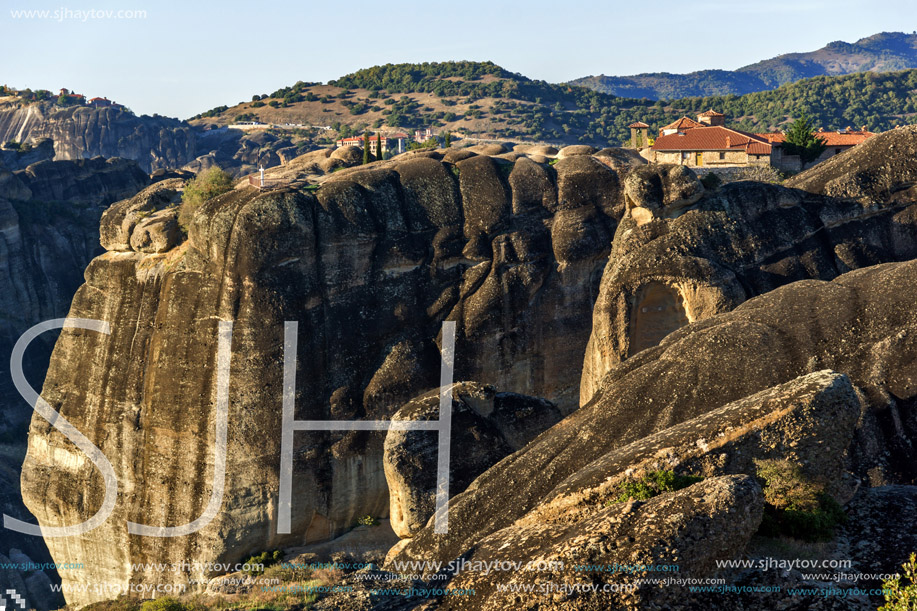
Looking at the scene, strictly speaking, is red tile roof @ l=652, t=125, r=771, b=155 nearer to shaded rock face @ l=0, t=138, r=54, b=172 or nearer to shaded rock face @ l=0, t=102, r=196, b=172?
shaded rock face @ l=0, t=138, r=54, b=172

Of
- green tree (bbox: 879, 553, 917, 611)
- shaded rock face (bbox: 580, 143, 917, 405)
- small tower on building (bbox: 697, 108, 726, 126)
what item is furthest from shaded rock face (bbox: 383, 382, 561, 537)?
small tower on building (bbox: 697, 108, 726, 126)

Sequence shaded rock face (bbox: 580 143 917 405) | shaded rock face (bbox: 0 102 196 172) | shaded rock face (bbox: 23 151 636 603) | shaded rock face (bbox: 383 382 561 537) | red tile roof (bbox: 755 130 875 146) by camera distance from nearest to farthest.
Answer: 1. shaded rock face (bbox: 383 382 561 537)
2. shaded rock face (bbox: 580 143 917 405)
3. shaded rock face (bbox: 23 151 636 603)
4. red tile roof (bbox: 755 130 875 146)
5. shaded rock face (bbox: 0 102 196 172)

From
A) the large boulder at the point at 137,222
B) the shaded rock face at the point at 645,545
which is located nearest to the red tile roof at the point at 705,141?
the large boulder at the point at 137,222

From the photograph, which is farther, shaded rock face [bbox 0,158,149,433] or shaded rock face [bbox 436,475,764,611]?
shaded rock face [bbox 0,158,149,433]

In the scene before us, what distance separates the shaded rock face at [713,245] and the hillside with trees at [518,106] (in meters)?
116

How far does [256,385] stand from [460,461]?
9.87m

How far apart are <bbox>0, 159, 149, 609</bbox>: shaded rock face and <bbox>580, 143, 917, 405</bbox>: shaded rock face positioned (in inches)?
1563

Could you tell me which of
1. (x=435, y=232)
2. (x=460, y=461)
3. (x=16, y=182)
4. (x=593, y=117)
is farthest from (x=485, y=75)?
(x=460, y=461)

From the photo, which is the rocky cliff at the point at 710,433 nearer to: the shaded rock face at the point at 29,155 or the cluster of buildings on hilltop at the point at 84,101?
the shaded rock face at the point at 29,155

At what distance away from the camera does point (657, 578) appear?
43.5ft

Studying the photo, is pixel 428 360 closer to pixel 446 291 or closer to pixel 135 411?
pixel 446 291

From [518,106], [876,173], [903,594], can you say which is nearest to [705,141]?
[876,173]

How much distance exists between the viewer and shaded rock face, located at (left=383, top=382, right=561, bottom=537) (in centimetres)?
2259

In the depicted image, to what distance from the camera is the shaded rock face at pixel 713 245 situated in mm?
29047
